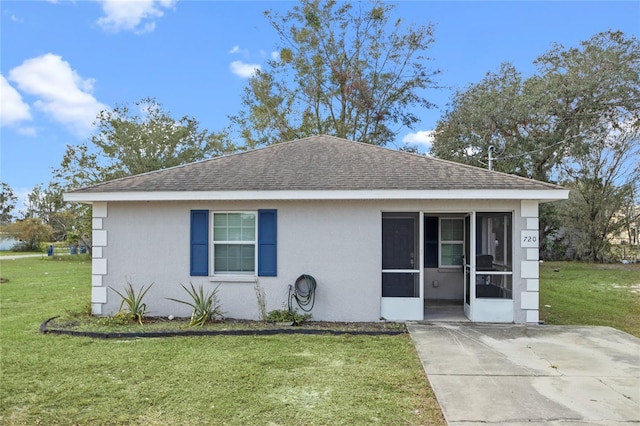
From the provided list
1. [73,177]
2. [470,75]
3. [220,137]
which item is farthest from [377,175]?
[73,177]

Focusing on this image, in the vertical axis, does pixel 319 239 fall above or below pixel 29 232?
above

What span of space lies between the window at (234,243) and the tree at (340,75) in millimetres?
18830

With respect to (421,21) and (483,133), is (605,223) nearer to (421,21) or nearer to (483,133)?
(483,133)

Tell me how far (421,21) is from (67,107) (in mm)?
19931

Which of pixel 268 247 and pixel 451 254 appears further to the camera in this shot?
pixel 451 254

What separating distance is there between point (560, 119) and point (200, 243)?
20485 millimetres

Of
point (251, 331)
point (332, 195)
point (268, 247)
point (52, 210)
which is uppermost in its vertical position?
point (52, 210)

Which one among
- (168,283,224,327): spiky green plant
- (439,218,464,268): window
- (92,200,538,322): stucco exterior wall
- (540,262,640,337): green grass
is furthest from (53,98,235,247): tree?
(540,262,640,337): green grass

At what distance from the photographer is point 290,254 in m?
8.31

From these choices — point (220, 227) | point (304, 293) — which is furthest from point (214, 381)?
point (220, 227)

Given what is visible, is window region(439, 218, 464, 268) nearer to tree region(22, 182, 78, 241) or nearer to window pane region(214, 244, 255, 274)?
window pane region(214, 244, 255, 274)

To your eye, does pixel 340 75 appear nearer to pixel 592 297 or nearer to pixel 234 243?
pixel 592 297

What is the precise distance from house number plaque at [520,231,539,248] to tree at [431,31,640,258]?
1393 cm

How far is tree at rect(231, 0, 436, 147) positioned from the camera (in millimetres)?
26797
